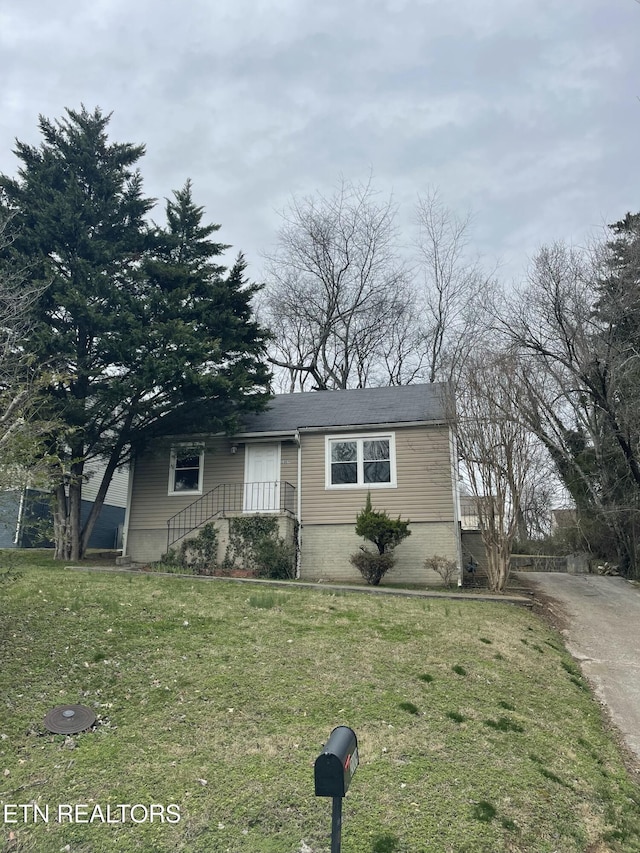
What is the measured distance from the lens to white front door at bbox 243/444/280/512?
15.5 metres

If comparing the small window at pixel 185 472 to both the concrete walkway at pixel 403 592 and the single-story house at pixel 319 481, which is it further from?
the concrete walkway at pixel 403 592

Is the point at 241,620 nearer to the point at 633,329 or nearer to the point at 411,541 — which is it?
the point at 411,541

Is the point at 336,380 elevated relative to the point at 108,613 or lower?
elevated

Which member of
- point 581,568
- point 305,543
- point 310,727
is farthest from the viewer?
point 581,568

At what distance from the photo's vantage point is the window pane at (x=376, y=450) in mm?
15141

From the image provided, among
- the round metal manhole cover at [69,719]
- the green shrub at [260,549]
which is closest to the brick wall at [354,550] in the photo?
the green shrub at [260,549]

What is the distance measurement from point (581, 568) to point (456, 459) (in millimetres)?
7286

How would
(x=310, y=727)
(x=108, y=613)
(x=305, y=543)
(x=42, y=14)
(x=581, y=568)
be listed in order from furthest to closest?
(x=581, y=568), (x=305, y=543), (x=42, y=14), (x=108, y=613), (x=310, y=727)

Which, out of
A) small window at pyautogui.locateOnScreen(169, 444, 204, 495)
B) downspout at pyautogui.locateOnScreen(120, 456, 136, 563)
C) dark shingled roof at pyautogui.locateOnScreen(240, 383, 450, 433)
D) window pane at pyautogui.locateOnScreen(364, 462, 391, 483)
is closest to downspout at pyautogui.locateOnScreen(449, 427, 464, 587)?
dark shingled roof at pyautogui.locateOnScreen(240, 383, 450, 433)

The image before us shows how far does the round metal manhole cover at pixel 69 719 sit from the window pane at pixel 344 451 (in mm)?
10988

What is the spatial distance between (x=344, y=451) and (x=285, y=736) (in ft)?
→ 36.5

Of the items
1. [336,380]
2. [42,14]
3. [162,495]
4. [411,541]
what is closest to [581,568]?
[411,541]

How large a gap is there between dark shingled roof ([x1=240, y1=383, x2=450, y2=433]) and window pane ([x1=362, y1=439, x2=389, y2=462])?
0.53m

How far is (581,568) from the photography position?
58.5ft
